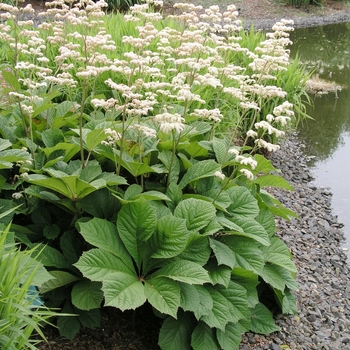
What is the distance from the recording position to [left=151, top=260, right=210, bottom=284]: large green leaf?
6.73 ft

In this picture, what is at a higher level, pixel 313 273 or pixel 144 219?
pixel 144 219

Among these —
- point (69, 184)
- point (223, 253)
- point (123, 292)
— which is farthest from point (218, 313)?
point (69, 184)

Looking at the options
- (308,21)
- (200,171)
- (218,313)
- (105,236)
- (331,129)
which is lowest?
(331,129)

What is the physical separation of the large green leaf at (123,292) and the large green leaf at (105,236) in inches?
5.9

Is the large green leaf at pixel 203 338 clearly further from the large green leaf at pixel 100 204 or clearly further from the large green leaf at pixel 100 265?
the large green leaf at pixel 100 204

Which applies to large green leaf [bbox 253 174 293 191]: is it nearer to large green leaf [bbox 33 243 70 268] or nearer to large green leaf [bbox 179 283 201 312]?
large green leaf [bbox 179 283 201 312]

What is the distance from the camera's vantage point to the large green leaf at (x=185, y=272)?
6.73ft

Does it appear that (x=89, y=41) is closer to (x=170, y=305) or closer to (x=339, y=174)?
(x=170, y=305)

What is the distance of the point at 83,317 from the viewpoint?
7.32 ft

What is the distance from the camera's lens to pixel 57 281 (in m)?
2.16

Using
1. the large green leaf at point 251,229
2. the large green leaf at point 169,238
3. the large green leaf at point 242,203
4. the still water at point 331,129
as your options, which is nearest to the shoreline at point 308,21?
the still water at point 331,129

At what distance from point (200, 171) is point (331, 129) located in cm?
480

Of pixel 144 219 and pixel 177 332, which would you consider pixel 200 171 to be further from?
pixel 177 332

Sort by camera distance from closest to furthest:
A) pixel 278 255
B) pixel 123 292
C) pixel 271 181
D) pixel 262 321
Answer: pixel 123 292 → pixel 262 321 → pixel 278 255 → pixel 271 181
